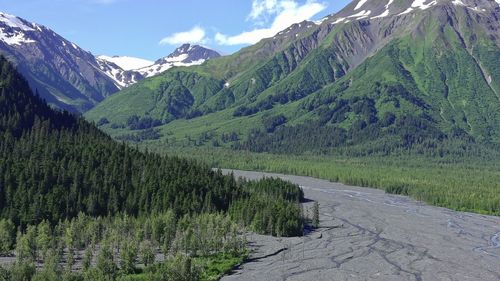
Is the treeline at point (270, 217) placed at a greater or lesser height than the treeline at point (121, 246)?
greater

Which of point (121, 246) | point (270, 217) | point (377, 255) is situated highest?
point (270, 217)

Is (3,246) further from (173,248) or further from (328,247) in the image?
(328,247)

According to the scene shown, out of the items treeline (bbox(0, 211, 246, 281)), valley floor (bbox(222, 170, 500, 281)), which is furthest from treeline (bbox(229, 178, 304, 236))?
treeline (bbox(0, 211, 246, 281))

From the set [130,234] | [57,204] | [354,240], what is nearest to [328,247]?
[354,240]

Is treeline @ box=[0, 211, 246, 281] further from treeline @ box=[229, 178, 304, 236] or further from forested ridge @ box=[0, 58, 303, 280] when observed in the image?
treeline @ box=[229, 178, 304, 236]

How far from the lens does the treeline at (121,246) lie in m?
112

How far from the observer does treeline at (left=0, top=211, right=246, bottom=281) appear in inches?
4412

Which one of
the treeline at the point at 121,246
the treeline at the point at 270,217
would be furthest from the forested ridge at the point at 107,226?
the treeline at the point at 270,217

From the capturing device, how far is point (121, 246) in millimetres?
143000

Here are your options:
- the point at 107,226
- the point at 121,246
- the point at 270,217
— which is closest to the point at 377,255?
the point at 270,217

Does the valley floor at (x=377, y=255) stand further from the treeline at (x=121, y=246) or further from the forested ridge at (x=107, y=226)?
the treeline at (x=121, y=246)

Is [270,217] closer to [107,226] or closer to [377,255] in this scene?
[377,255]

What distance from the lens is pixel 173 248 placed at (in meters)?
148

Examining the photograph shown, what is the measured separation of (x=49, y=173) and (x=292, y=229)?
7787 cm
